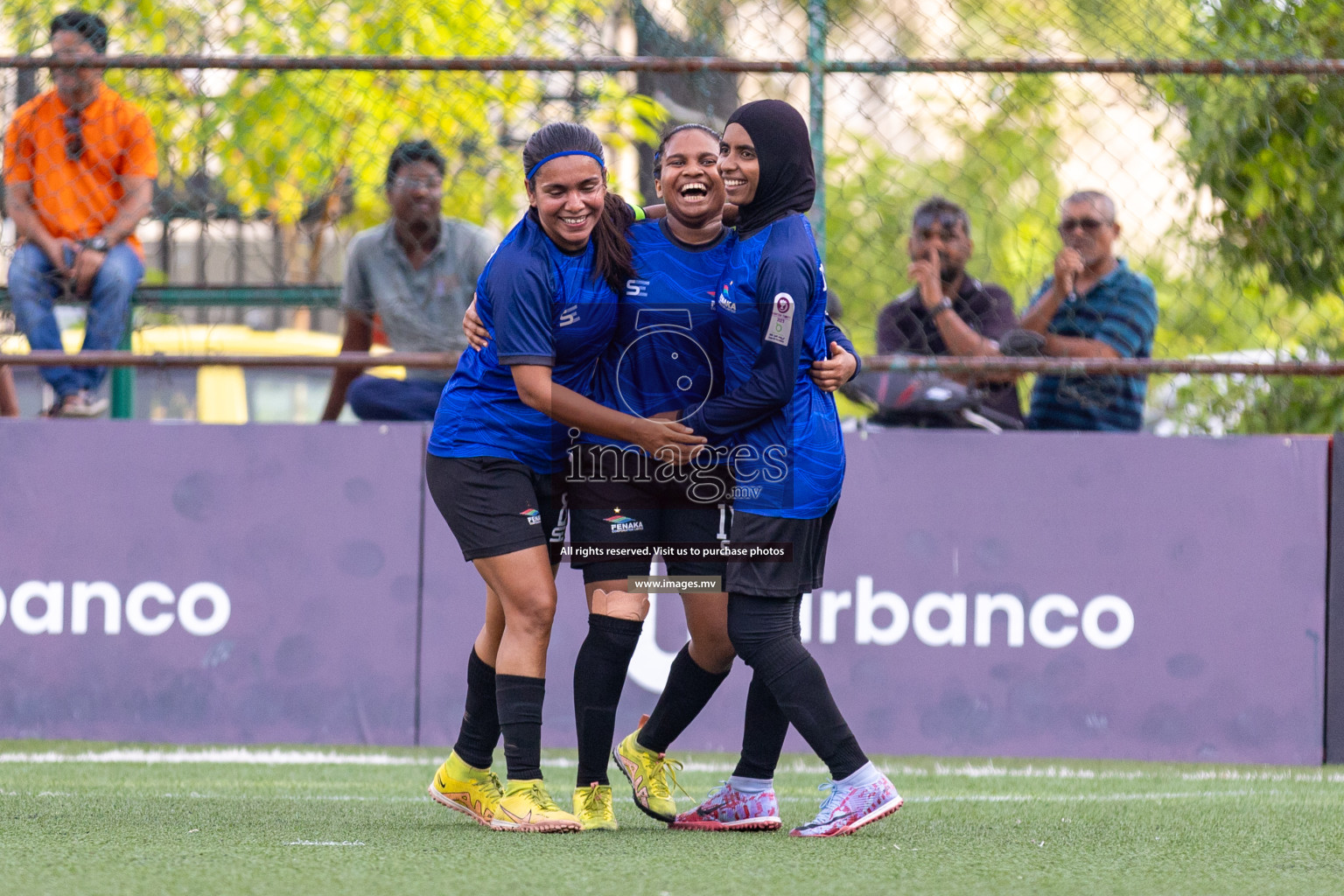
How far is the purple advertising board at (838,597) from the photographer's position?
5.85 metres

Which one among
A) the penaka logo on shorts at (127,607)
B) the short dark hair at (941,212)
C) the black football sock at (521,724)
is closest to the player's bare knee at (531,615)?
the black football sock at (521,724)

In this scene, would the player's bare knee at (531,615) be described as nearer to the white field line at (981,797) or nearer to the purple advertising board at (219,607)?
the white field line at (981,797)

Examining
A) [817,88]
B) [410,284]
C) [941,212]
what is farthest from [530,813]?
[941,212]

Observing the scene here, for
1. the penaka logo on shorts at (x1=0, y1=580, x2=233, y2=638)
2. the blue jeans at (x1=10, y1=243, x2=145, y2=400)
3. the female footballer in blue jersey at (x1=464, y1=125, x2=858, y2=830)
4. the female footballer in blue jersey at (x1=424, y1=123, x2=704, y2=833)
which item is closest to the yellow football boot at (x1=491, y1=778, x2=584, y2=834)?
the female footballer in blue jersey at (x1=424, y1=123, x2=704, y2=833)

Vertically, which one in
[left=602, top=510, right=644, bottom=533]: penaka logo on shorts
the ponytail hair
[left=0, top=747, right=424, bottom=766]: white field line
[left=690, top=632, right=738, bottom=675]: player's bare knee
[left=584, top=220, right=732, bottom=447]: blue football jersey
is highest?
the ponytail hair

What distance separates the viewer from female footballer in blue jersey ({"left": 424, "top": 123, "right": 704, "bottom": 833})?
3.85m

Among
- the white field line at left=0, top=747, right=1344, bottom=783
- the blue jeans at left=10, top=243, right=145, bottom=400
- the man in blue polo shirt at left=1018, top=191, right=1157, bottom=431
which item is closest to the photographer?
the white field line at left=0, top=747, right=1344, bottom=783

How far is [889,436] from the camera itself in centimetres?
595

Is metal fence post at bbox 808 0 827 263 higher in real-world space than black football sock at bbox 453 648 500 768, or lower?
higher

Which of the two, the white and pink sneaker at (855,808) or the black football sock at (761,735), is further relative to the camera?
the black football sock at (761,735)

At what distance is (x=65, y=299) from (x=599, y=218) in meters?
3.06

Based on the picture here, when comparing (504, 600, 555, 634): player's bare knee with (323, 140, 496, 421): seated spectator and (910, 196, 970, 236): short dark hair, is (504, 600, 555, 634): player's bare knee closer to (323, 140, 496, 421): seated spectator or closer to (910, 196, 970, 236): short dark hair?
(323, 140, 496, 421): seated spectator

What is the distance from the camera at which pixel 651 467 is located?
158 inches

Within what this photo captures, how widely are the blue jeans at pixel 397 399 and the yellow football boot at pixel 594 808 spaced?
7.93 feet
